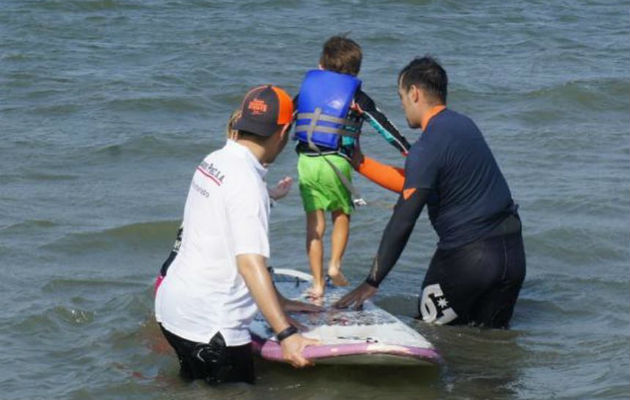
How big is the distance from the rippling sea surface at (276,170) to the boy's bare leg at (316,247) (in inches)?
27.1

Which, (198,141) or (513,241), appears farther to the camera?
(198,141)

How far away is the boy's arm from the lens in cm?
695

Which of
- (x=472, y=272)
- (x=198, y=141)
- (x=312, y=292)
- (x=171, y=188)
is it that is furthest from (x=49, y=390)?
(x=198, y=141)

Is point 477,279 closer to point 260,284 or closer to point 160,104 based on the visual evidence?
point 260,284

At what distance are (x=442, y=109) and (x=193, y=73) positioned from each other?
8.76 meters

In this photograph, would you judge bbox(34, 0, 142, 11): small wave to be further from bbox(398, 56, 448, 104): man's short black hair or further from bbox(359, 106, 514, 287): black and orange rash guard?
bbox(359, 106, 514, 287): black and orange rash guard

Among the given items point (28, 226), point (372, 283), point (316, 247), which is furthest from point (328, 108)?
point (28, 226)

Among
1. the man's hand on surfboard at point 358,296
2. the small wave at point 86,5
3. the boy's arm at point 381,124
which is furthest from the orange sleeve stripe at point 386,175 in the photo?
the small wave at point 86,5

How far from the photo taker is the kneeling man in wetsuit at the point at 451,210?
20.7 ft

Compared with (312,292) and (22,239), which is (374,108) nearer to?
(312,292)

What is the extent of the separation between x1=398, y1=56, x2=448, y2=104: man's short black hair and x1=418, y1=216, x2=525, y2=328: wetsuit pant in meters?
0.84

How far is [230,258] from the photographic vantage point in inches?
211

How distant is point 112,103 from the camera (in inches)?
538

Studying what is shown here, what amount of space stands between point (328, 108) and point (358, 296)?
46.6 inches
